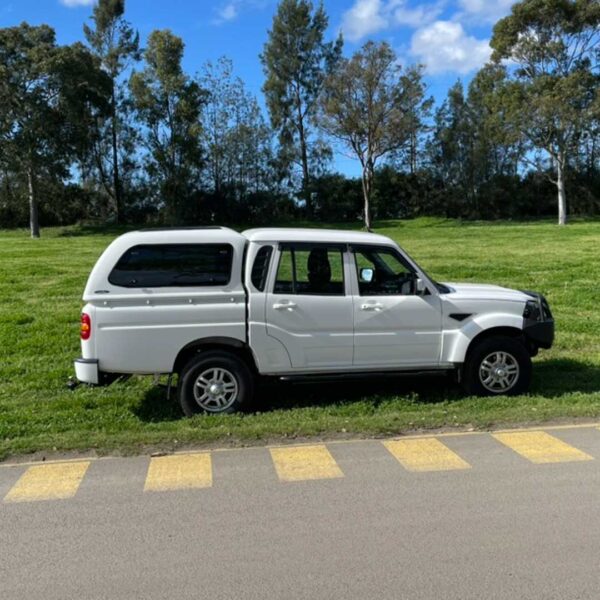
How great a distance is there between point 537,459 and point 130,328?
3977mm

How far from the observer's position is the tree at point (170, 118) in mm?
45250

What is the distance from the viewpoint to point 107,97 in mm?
44031

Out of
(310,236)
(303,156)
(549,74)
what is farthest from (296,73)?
(310,236)

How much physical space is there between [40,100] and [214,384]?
40.2 m

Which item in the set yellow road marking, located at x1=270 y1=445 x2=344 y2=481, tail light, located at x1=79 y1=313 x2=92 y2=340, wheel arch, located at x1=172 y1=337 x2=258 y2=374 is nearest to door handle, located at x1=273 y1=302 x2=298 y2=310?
wheel arch, located at x1=172 y1=337 x2=258 y2=374

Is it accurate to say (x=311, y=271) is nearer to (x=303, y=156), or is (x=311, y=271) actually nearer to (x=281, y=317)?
(x=281, y=317)

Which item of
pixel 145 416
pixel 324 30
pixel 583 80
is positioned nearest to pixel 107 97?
pixel 324 30

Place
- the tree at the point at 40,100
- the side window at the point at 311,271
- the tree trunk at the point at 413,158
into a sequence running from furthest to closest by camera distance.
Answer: the tree trunk at the point at 413,158
the tree at the point at 40,100
the side window at the point at 311,271

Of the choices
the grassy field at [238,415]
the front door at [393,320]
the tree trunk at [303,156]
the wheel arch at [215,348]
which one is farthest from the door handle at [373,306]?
the tree trunk at [303,156]

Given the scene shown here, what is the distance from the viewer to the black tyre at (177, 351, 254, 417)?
6.39m

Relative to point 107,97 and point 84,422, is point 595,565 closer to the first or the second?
point 84,422

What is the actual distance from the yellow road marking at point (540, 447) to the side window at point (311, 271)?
2.25 metres

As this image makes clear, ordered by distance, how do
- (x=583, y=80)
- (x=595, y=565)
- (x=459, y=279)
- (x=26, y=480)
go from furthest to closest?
(x=583, y=80)
(x=459, y=279)
(x=26, y=480)
(x=595, y=565)

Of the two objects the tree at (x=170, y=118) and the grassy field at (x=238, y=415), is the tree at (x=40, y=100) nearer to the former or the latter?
the tree at (x=170, y=118)
